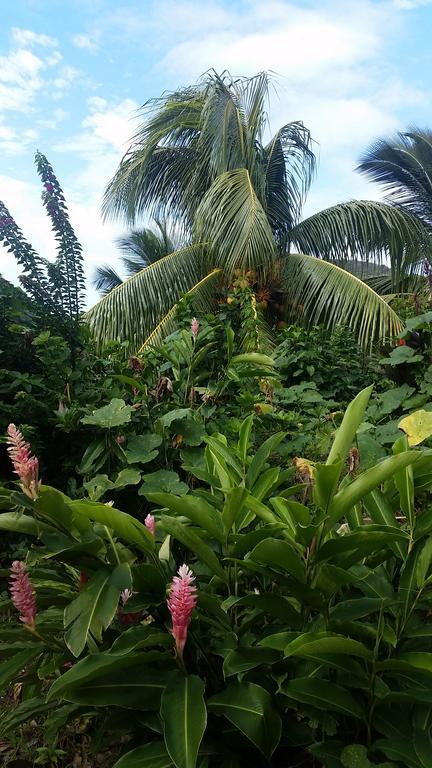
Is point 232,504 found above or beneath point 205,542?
above

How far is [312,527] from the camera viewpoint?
4.25 ft

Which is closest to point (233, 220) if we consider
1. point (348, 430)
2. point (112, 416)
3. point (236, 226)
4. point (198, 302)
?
point (236, 226)

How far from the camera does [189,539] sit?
4.52 ft

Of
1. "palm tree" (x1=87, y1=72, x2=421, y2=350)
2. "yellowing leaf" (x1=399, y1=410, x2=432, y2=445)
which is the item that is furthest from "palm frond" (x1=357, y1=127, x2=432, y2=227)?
A: "yellowing leaf" (x1=399, y1=410, x2=432, y2=445)

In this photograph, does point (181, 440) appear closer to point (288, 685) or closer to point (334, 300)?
point (288, 685)

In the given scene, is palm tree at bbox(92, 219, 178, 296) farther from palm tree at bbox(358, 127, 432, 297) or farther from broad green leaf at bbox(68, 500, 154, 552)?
broad green leaf at bbox(68, 500, 154, 552)

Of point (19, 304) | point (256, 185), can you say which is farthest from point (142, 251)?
point (19, 304)

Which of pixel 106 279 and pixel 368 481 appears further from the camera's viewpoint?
pixel 106 279

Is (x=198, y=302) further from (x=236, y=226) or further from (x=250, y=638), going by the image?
(x=250, y=638)

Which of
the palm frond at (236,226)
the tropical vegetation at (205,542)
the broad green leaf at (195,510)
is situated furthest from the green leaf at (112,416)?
the palm frond at (236,226)

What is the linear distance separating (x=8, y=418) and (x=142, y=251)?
18550mm

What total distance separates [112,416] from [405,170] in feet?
50.1

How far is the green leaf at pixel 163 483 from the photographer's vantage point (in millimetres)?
2623

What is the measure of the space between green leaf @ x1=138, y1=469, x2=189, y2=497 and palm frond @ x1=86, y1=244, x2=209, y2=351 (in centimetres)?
688
